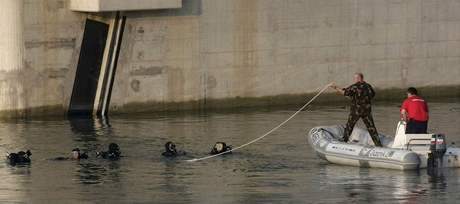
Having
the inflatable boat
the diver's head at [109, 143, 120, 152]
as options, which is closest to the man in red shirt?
the inflatable boat

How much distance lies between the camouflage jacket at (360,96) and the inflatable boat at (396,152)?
628 millimetres

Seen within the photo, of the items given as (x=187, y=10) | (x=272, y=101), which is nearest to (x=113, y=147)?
(x=187, y=10)

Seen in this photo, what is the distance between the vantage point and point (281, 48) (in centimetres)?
4294

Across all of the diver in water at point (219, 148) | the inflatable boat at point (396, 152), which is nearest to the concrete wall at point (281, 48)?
the diver in water at point (219, 148)

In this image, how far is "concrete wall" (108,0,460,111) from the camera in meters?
41.3

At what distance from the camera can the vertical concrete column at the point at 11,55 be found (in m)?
39.5

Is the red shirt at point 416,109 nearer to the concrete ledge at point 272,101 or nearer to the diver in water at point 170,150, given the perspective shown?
the diver in water at point 170,150

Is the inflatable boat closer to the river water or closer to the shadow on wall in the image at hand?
the river water

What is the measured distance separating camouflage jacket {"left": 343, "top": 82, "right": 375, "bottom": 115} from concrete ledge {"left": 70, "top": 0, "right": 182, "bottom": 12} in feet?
32.3

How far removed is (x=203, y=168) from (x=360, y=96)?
3.23m

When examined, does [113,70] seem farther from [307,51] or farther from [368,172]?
[368,172]

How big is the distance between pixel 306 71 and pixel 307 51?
520 mm

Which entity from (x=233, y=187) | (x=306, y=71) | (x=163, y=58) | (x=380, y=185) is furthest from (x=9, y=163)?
(x=306, y=71)

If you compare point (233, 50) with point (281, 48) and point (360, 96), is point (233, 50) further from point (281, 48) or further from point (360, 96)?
point (360, 96)
